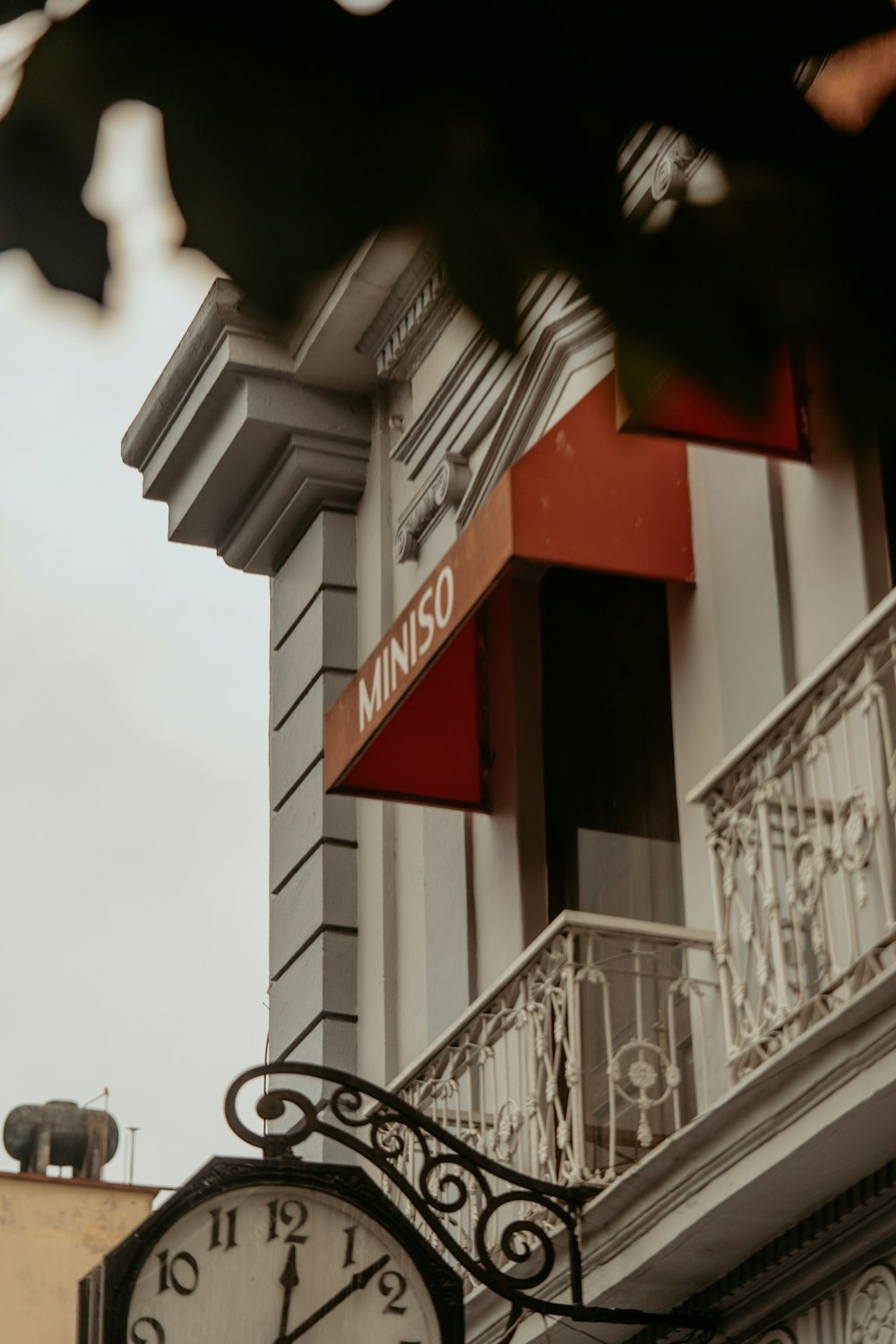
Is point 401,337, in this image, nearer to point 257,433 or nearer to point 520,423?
point 257,433

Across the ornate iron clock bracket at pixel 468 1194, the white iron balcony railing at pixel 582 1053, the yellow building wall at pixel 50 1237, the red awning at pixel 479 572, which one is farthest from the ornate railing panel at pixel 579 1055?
the yellow building wall at pixel 50 1237

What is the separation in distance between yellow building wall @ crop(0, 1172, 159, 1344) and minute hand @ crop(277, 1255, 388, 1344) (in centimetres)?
1612

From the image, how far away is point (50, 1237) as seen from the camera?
2294 cm

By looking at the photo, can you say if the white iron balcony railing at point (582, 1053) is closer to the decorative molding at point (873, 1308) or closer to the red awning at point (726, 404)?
the decorative molding at point (873, 1308)

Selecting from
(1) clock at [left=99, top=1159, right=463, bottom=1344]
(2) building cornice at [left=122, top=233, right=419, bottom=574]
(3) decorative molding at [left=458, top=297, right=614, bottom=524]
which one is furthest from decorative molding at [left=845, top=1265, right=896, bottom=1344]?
(2) building cornice at [left=122, top=233, right=419, bottom=574]

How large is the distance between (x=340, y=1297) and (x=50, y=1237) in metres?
16.8

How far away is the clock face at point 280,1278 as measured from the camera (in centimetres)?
682

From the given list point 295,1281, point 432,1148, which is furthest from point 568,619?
point 295,1281

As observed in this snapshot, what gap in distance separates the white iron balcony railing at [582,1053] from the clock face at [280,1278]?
0.97 m

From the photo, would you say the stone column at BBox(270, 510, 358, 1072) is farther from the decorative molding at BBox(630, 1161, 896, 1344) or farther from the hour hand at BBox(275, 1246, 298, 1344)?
the hour hand at BBox(275, 1246, 298, 1344)

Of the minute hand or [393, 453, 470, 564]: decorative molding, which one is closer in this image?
the minute hand

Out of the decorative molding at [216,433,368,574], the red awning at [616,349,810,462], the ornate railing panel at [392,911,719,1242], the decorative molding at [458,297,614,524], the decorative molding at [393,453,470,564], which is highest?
the decorative molding at [216,433,368,574]

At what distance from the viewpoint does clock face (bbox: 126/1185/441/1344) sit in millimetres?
6816

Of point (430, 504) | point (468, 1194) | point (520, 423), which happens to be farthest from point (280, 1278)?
point (430, 504)
